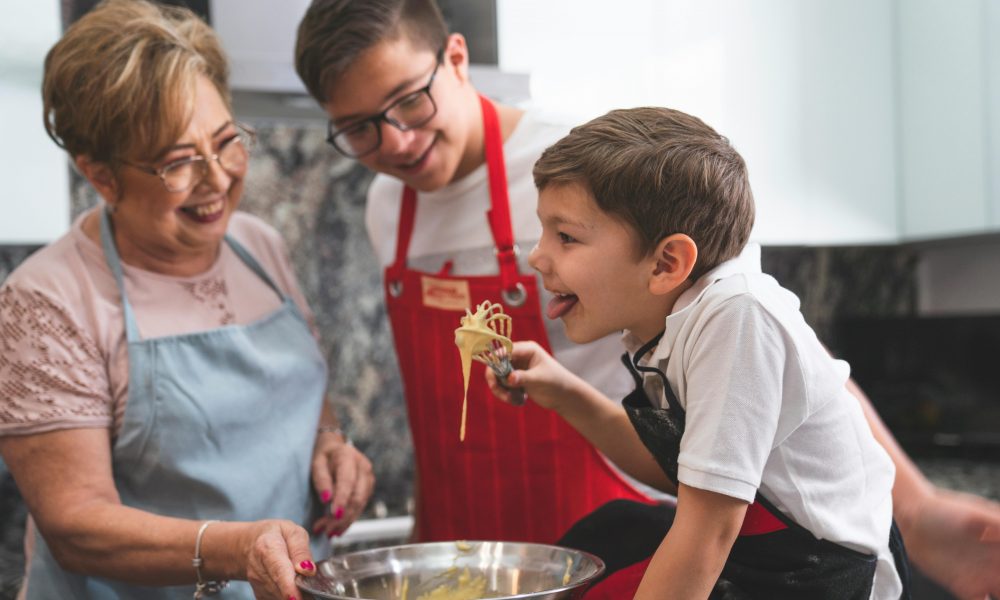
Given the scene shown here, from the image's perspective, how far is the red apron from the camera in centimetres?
144

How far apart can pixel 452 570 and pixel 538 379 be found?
24 cm

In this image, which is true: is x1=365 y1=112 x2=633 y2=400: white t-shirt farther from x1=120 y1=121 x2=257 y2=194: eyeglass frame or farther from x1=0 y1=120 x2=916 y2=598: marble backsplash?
x1=0 y1=120 x2=916 y2=598: marble backsplash

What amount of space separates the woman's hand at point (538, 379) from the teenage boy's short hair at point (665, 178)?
10.3 inches

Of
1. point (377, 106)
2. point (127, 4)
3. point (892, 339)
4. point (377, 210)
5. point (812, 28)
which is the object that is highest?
point (812, 28)

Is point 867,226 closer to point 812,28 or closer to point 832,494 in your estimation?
point 812,28

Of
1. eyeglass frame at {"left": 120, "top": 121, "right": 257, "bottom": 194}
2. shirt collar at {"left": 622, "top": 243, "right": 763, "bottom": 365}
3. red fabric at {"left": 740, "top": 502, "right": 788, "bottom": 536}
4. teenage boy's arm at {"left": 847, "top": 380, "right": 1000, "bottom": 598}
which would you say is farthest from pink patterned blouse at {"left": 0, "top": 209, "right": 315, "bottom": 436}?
teenage boy's arm at {"left": 847, "top": 380, "right": 1000, "bottom": 598}

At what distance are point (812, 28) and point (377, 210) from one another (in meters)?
1.39

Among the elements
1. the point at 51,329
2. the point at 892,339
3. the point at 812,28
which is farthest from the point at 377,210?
the point at 892,339

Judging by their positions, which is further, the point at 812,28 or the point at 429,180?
the point at 812,28

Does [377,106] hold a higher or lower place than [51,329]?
higher

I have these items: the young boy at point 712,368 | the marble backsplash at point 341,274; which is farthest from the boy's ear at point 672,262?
the marble backsplash at point 341,274

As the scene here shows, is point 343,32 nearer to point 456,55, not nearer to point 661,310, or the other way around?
point 456,55

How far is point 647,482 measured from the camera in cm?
120

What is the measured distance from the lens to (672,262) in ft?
3.14
